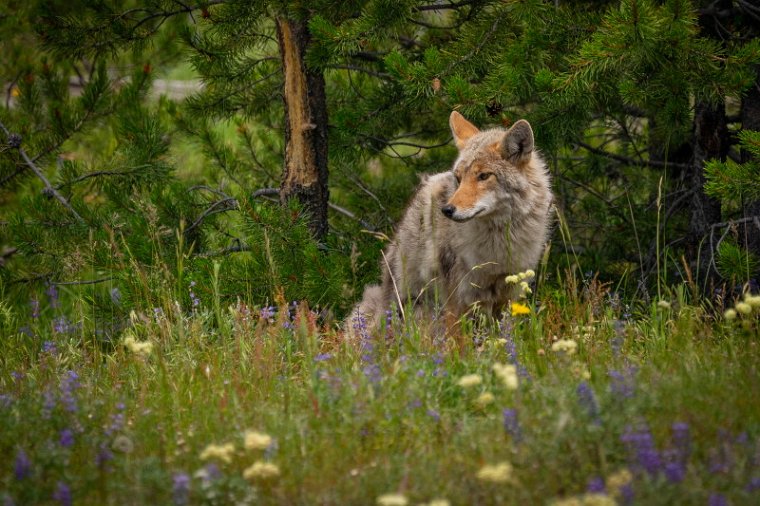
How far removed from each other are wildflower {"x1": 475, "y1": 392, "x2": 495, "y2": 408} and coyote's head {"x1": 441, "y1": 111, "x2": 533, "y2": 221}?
1.98 m

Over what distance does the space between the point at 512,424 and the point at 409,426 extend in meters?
0.42

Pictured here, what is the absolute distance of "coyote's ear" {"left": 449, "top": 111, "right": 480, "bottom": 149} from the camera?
5.66m

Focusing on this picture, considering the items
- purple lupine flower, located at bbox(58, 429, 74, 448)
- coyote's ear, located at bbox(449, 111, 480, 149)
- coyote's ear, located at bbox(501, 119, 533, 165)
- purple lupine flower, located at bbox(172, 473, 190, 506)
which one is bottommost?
purple lupine flower, located at bbox(172, 473, 190, 506)

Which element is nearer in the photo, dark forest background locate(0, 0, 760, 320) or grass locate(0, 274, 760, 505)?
grass locate(0, 274, 760, 505)

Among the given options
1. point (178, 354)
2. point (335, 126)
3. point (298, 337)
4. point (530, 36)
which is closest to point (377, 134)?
point (335, 126)

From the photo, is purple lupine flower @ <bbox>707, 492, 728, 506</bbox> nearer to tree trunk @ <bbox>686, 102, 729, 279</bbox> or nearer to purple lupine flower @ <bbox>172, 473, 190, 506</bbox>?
purple lupine flower @ <bbox>172, 473, 190, 506</bbox>

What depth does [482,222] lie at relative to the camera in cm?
552

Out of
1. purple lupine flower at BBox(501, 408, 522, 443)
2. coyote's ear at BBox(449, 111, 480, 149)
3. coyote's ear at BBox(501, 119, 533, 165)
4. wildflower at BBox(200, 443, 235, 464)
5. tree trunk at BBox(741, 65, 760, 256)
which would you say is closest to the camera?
wildflower at BBox(200, 443, 235, 464)

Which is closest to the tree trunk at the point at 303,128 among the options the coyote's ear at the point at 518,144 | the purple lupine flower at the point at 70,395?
the coyote's ear at the point at 518,144

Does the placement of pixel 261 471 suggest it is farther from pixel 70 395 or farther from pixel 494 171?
pixel 494 171

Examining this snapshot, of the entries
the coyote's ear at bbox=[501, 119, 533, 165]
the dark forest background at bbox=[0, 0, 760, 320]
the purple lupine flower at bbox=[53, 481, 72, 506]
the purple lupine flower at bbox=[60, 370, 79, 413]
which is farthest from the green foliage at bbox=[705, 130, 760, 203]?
the purple lupine flower at bbox=[53, 481, 72, 506]

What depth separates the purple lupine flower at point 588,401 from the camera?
115 inches

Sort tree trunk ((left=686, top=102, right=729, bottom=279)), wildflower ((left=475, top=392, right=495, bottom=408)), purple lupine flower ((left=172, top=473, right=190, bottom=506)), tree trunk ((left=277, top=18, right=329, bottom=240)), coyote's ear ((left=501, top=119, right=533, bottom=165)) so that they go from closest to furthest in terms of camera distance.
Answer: purple lupine flower ((left=172, top=473, right=190, bottom=506)) < wildflower ((left=475, top=392, right=495, bottom=408)) < coyote's ear ((left=501, top=119, right=533, bottom=165)) < tree trunk ((left=277, top=18, right=329, bottom=240)) < tree trunk ((left=686, top=102, right=729, bottom=279))

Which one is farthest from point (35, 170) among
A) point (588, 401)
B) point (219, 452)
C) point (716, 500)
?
point (716, 500)
